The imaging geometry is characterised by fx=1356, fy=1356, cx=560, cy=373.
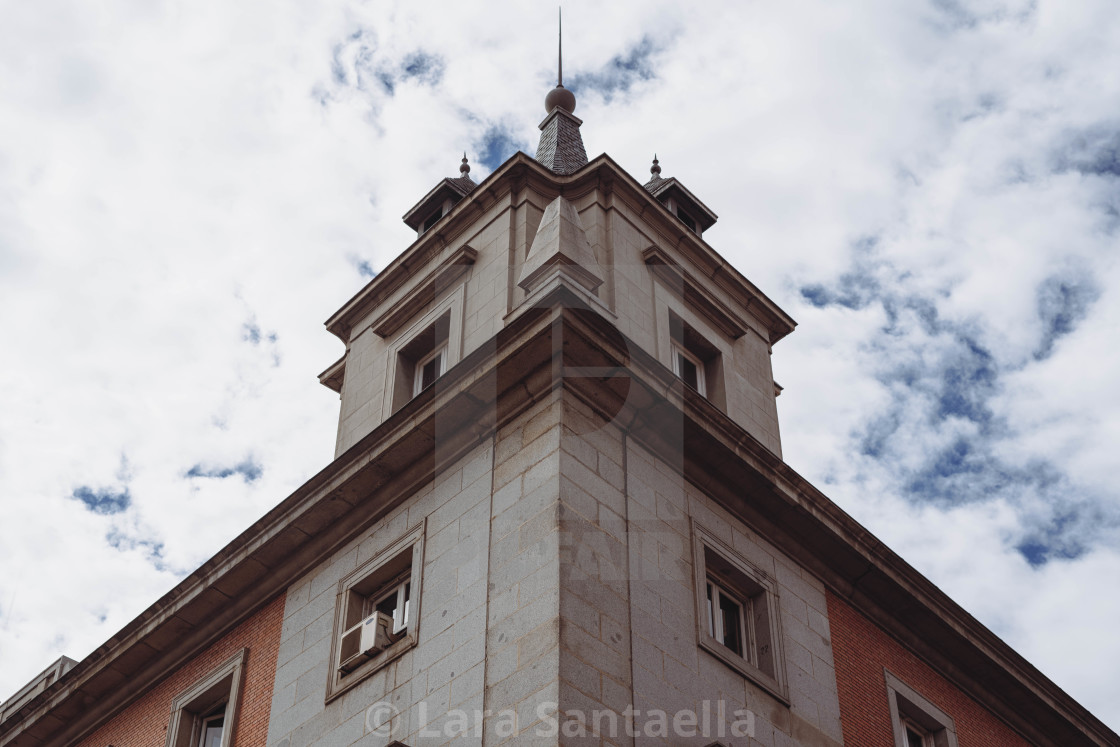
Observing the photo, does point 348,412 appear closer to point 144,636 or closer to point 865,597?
point 144,636

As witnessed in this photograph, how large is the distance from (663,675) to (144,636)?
9982mm

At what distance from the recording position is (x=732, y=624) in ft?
61.6

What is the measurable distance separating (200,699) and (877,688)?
10440mm

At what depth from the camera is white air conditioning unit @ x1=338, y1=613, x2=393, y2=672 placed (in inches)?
695

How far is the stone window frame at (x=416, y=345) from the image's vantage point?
75.6ft

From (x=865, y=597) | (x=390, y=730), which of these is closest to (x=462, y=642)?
(x=390, y=730)

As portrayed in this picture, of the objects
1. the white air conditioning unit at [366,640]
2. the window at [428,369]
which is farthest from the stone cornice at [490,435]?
the window at [428,369]

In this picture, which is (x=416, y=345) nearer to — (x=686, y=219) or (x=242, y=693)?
(x=686, y=219)

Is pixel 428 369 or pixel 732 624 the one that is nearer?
pixel 732 624

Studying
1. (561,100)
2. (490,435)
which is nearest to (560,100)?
(561,100)

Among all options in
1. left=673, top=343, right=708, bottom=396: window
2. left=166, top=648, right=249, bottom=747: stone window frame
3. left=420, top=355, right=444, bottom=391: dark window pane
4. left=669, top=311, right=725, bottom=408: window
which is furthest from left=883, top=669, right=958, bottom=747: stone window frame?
left=166, top=648, right=249, bottom=747: stone window frame

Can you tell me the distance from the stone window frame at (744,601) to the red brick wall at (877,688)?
1.45m

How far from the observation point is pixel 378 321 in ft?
81.1

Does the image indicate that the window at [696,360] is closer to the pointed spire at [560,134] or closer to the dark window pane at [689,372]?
the dark window pane at [689,372]
